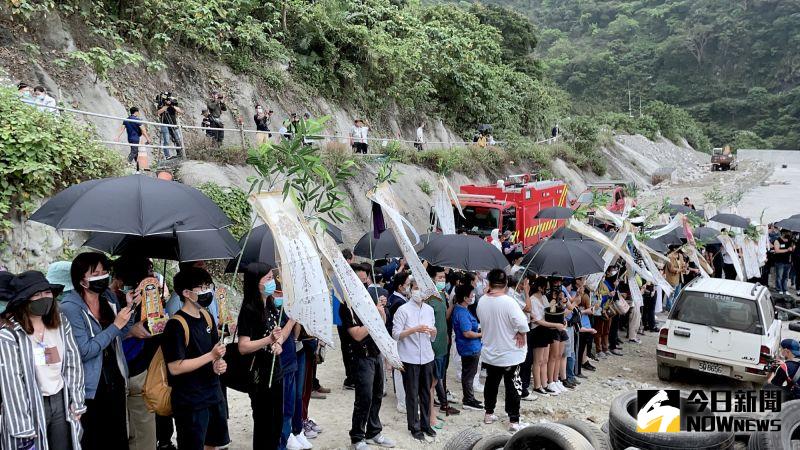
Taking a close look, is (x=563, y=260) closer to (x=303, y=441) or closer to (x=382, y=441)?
(x=382, y=441)

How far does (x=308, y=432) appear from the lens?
6742mm

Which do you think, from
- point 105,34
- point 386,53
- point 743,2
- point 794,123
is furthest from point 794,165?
point 105,34

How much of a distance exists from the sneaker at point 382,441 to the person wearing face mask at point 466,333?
1565 mm

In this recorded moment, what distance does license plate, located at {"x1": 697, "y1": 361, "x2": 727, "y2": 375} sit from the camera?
889 centimetres

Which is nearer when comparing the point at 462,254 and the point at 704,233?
the point at 462,254

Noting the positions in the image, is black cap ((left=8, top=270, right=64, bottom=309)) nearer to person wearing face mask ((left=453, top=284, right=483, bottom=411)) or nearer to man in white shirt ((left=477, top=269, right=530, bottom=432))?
man in white shirt ((left=477, top=269, right=530, bottom=432))

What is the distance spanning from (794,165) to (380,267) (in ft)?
198

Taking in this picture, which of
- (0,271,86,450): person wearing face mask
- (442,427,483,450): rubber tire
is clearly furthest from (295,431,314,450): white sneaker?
(0,271,86,450): person wearing face mask

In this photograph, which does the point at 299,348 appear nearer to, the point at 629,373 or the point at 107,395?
the point at 107,395

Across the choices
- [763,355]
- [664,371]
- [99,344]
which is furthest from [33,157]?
[763,355]

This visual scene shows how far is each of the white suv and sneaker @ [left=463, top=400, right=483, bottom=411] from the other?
329 cm

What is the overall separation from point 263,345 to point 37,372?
5.33 feet

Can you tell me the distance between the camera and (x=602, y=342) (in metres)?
11.1

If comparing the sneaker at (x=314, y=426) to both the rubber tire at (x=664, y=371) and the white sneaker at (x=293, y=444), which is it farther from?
the rubber tire at (x=664, y=371)
